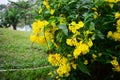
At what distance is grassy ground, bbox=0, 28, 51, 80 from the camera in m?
3.71

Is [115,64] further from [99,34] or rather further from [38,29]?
[38,29]

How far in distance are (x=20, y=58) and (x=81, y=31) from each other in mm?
2626

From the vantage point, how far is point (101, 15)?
2262mm

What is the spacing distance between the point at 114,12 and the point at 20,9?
10690 millimetres

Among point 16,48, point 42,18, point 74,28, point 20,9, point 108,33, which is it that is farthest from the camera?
point 20,9

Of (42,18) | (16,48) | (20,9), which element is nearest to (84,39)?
(42,18)

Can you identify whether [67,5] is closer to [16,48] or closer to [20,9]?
[16,48]

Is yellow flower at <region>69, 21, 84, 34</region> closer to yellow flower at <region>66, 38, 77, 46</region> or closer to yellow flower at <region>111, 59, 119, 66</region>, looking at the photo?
yellow flower at <region>66, 38, 77, 46</region>

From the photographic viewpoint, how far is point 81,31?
2074 mm

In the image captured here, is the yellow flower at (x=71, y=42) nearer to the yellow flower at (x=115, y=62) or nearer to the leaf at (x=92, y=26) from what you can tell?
the leaf at (x=92, y=26)

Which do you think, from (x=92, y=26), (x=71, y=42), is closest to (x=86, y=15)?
(x=92, y=26)

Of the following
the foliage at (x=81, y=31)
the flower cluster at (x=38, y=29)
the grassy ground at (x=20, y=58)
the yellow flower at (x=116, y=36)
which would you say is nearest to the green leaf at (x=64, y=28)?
the foliage at (x=81, y=31)

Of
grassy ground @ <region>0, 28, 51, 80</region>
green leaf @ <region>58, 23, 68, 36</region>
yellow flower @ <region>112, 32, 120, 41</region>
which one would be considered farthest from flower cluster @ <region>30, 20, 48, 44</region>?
grassy ground @ <region>0, 28, 51, 80</region>

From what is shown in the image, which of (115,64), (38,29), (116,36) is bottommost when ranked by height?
(115,64)
